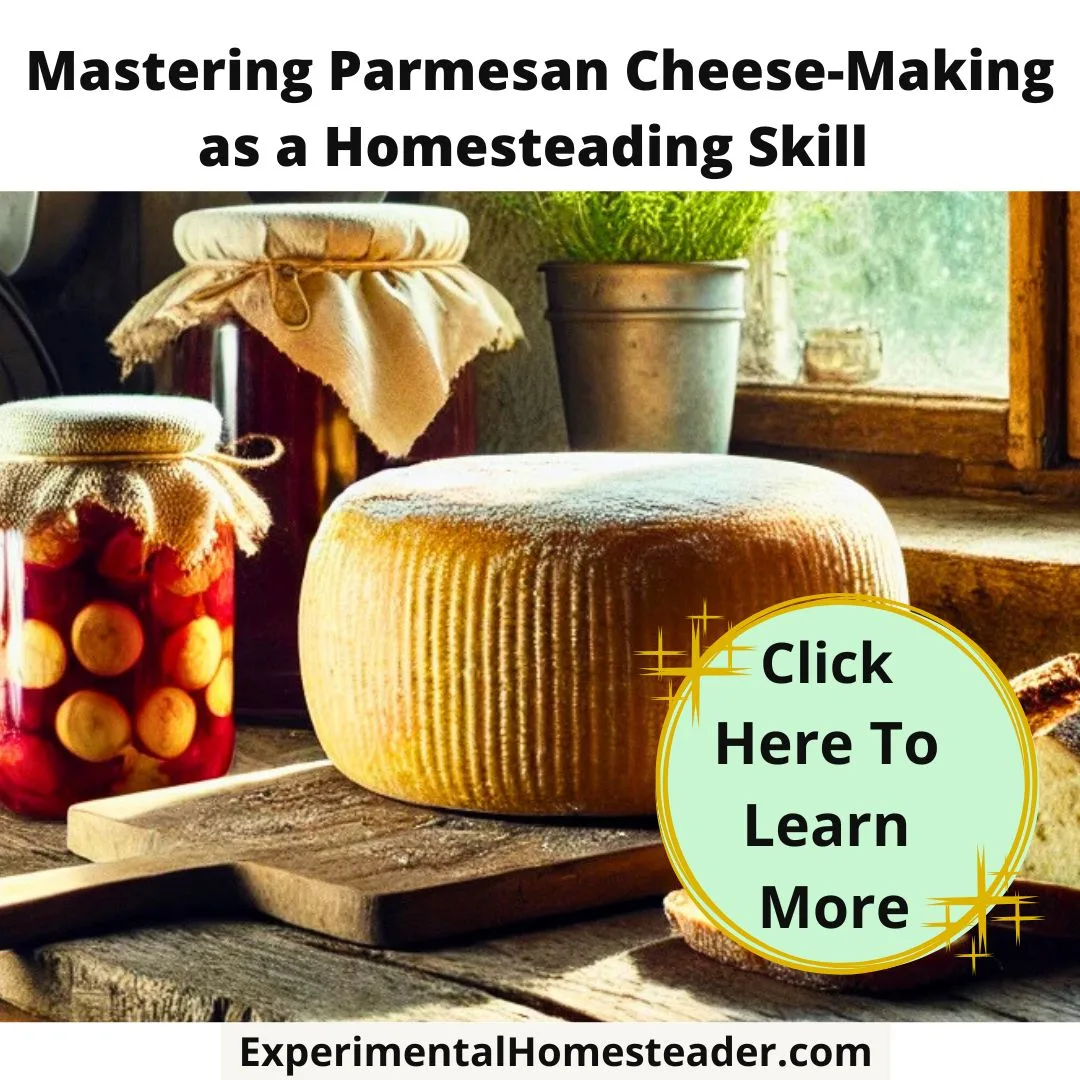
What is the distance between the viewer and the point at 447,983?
0.81 meters

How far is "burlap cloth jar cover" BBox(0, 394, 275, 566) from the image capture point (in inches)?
40.1

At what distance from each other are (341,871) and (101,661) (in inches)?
8.1

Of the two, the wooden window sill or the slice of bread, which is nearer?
the slice of bread

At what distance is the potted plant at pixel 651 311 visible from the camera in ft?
4.73

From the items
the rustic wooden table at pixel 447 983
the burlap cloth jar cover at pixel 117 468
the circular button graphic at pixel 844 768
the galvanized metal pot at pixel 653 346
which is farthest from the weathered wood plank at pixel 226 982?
the galvanized metal pot at pixel 653 346

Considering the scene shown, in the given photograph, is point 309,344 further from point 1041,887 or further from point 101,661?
point 1041,887

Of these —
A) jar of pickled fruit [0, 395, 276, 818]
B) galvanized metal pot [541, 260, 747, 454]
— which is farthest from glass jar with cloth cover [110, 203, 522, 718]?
galvanized metal pot [541, 260, 747, 454]

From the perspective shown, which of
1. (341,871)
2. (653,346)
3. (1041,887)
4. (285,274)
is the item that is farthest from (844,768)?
(653,346)

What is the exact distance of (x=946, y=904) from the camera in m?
0.81

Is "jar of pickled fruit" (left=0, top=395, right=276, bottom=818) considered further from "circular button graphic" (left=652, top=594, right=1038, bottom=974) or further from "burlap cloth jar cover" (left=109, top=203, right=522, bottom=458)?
"circular button graphic" (left=652, top=594, right=1038, bottom=974)

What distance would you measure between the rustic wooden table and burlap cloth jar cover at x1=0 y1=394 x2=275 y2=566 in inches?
8.9

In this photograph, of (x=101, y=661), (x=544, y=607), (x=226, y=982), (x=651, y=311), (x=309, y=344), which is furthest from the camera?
(x=651, y=311)
